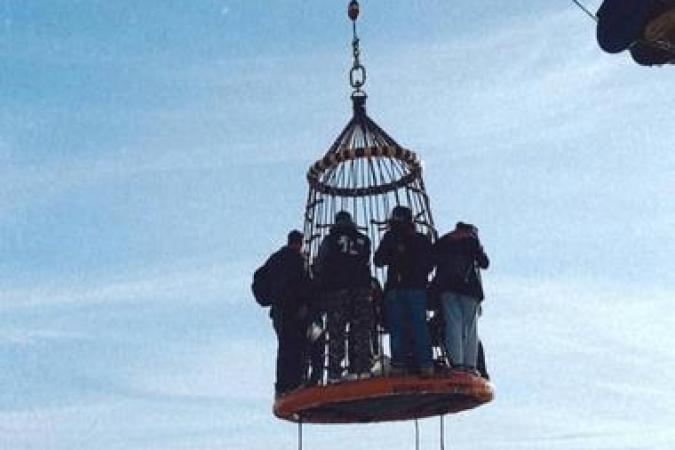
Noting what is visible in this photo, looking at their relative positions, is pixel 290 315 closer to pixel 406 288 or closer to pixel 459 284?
pixel 406 288

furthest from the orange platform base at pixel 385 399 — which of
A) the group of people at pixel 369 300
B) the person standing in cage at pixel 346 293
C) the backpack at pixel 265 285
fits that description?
the backpack at pixel 265 285

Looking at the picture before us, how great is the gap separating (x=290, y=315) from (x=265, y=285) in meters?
0.47

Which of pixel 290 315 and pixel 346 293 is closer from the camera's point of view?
pixel 346 293

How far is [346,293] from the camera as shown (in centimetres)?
1153

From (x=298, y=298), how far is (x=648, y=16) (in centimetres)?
502

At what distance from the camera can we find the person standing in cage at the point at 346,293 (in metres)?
11.5

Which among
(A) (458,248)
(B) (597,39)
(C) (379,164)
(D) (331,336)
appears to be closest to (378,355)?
(D) (331,336)

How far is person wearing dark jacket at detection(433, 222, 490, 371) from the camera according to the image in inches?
447

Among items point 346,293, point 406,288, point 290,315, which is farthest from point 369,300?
point 290,315

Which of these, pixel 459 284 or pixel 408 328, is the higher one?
pixel 459 284

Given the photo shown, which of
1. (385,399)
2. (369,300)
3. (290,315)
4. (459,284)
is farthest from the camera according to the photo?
(290,315)

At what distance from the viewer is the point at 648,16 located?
906cm

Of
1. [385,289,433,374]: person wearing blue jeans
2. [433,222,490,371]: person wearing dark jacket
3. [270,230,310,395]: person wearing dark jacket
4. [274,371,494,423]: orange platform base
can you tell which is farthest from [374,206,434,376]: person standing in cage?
[270,230,310,395]: person wearing dark jacket

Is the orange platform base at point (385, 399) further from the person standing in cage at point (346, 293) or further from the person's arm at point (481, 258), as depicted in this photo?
the person's arm at point (481, 258)
